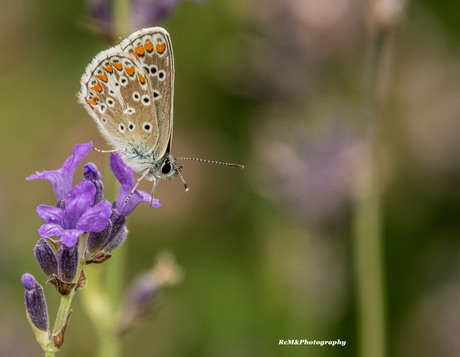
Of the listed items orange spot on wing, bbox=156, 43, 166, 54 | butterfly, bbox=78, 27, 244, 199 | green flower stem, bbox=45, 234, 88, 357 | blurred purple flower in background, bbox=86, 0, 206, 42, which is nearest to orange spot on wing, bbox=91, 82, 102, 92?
butterfly, bbox=78, 27, 244, 199

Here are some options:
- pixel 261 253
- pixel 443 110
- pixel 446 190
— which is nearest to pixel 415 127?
pixel 443 110

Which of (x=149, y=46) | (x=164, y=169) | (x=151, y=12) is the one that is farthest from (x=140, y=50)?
(x=151, y=12)

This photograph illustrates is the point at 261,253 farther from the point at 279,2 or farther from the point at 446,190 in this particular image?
the point at 279,2

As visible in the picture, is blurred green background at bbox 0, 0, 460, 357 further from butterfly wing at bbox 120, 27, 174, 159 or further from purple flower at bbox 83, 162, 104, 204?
purple flower at bbox 83, 162, 104, 204

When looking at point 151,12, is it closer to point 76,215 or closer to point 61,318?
point 76,215

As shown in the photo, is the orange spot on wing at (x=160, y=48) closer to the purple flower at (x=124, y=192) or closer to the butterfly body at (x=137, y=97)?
the butterfly body at (x=137, y=97)

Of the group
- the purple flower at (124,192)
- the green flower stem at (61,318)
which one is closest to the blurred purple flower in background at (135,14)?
the purple flower at (124,192)
